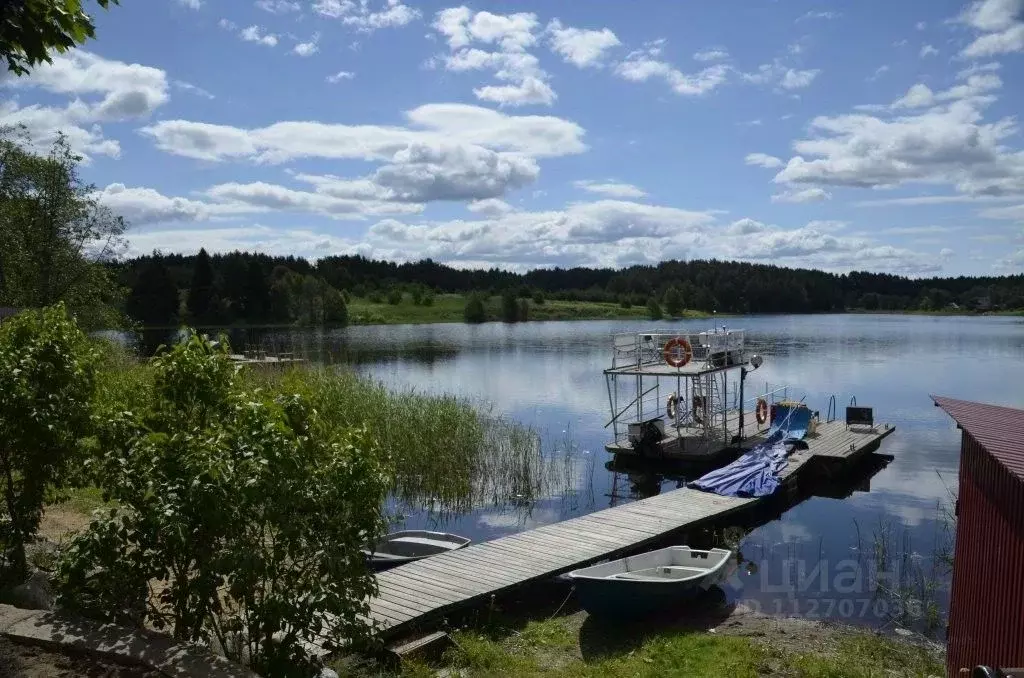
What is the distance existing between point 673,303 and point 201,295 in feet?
222

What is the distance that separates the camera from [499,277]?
546 feet

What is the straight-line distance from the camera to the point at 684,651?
9.48 metres

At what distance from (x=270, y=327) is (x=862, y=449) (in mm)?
85036

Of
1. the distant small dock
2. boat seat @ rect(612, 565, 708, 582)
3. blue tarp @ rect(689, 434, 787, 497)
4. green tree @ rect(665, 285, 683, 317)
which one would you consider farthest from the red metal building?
green tree @ rect(665, 285, 683, 317)

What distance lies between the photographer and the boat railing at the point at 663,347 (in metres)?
25.0

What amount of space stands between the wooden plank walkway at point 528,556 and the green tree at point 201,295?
95.2m

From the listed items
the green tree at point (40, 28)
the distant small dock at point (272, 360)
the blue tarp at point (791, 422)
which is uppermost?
the green tree at point (40, 28)

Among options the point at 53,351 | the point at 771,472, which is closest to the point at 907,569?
the point at 771,472

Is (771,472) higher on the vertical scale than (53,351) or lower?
lower

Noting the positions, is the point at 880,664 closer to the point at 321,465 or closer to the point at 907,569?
the point at 907,569

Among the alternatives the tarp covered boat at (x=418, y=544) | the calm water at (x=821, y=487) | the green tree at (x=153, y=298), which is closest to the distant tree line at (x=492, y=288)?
the green tree at (x=153, y=298)

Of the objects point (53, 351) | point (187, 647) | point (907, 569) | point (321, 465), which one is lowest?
point (907, 569)

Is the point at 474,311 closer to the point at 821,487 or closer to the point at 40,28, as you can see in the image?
the point at 821,487

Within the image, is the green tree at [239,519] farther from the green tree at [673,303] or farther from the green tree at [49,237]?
the green tree at [673,303]
